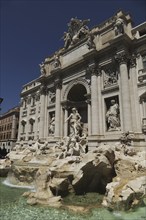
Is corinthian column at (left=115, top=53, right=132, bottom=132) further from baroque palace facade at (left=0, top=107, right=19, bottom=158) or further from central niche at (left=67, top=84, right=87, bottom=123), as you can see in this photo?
baroque palace facade at (left=0, top=107, right=19, bottom=158)

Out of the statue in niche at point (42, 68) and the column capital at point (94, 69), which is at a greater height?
the statue in niche at point (42, 68)

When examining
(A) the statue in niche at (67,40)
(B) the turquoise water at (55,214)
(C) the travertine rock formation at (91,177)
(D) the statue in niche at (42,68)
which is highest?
(A) the statue in niche at (67,40)

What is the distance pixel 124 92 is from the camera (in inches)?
538

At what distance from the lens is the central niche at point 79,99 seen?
19.0 m

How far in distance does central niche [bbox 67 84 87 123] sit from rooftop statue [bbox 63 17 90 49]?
5.21 meters

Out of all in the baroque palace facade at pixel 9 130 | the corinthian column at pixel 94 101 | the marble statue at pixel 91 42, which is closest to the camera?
the corinthian column at pixel 94 101

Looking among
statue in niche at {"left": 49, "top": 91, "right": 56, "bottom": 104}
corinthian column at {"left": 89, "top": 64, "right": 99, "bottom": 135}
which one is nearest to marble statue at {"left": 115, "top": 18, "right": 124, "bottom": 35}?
corinthian column at {"left": 89, "top": 64, "right": 99, "bottom": 135}

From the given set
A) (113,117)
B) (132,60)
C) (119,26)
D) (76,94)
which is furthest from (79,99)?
(119,26)

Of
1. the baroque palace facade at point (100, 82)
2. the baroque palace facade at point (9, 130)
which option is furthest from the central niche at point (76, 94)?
the baroque palace facade at point (9, 130)

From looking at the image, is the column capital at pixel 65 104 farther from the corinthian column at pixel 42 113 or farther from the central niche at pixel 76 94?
the corinthian column at pixel 42 113

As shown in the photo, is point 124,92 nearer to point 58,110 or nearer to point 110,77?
point 110,77

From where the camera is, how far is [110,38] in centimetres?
1622

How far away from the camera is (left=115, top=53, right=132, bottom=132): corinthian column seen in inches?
517

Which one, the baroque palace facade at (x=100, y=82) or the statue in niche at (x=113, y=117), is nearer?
the baroque palace facade at (x=100, y=82)
